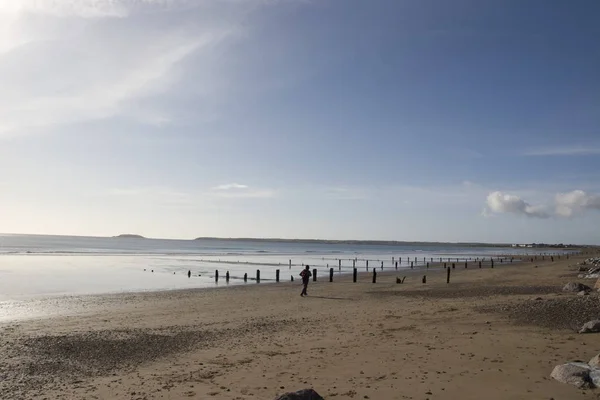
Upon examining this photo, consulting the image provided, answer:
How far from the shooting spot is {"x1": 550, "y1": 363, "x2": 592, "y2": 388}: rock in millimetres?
8562

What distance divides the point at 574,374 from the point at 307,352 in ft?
20.0

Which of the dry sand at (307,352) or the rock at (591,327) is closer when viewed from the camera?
the dry sand at (307,352)

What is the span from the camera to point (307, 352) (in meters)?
12.4

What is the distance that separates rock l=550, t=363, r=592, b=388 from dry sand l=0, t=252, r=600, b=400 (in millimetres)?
182

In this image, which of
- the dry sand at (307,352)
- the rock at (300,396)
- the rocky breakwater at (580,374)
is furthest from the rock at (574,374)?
the rock at (300,396)

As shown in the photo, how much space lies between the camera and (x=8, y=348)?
13641 mm

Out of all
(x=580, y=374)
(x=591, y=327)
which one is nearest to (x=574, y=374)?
(x=580, y=374)

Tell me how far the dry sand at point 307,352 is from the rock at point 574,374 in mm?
182

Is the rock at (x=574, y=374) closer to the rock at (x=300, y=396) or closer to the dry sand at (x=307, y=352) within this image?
the dry sand at (x=307, y=352)

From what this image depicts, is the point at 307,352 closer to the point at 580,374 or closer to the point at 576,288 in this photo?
the point at 580,374

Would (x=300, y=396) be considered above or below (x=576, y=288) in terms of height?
below

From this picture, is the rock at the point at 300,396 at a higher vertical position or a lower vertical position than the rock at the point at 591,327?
lower

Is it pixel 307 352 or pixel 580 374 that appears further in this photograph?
pixel 307 352

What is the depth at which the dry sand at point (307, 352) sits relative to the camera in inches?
366
